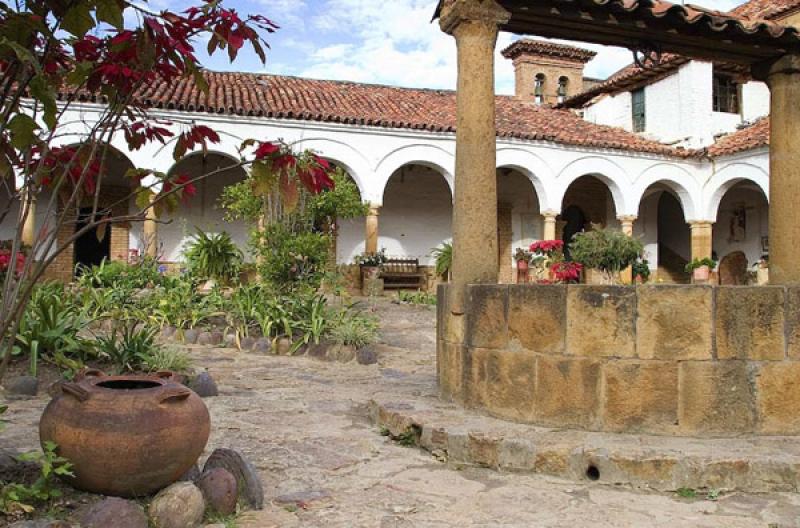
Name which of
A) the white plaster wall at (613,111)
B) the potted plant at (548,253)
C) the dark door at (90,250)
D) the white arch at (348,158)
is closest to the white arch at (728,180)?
the white plaster wall at (613,111)

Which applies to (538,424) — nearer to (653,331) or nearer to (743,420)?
(653,331)

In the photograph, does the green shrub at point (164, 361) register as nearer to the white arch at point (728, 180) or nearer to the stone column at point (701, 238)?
the white arch at point (728, 180)

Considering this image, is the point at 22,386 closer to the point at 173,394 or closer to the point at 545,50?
the point at 173,394

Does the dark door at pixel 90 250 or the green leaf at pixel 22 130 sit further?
the dark door at pixel 90 250

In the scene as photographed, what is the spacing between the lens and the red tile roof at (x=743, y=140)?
15.8 m

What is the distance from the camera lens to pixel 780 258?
5.20 m

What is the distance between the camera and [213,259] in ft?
34.8

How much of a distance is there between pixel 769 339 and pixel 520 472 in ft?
5.31

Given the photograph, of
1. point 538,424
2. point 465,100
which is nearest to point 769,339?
point 538,424

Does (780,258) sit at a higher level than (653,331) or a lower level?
higher

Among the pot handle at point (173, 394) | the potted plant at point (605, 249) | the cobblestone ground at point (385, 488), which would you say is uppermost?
the potted plant at point (605, 249)

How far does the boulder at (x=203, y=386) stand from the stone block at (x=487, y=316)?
8.23ft

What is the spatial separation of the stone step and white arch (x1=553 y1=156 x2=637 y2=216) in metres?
13.2

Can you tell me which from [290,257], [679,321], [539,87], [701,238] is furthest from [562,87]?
[679,321]
